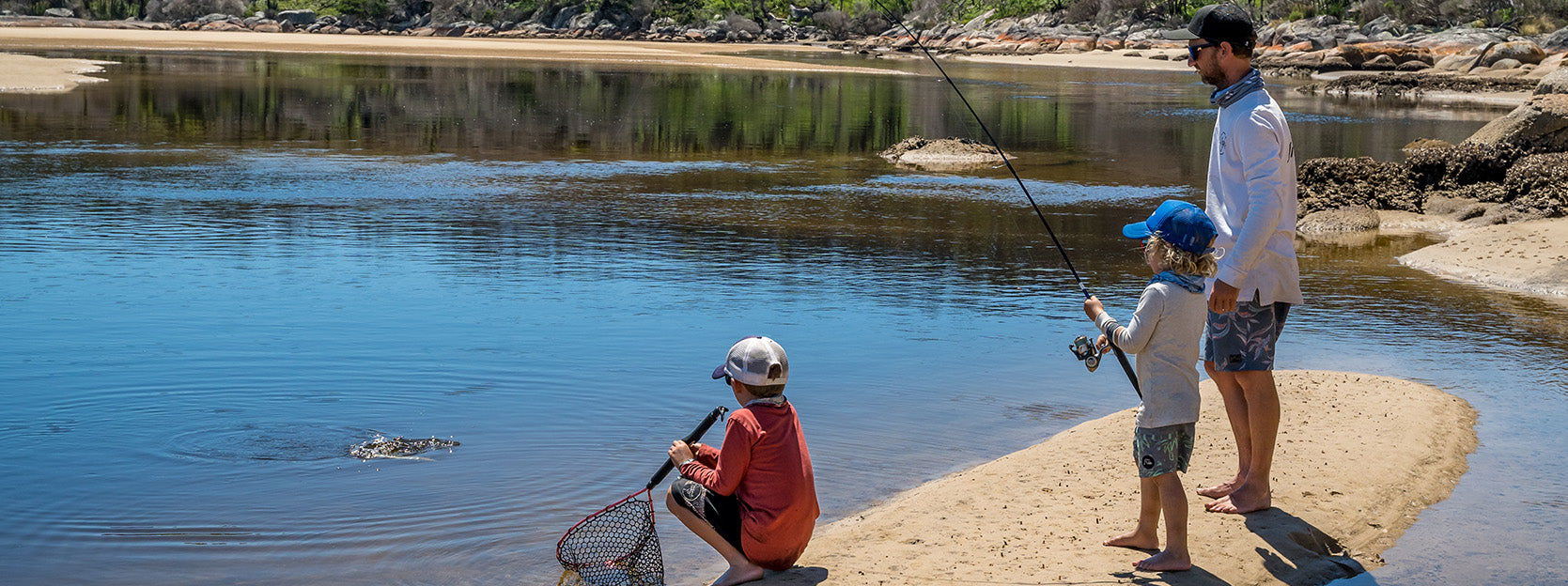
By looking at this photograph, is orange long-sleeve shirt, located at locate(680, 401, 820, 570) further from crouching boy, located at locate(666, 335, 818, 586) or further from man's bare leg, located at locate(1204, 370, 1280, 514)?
man's bare leg, located at locate(1204, 370, 1280, 514)

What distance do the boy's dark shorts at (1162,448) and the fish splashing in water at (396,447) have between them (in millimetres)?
3076

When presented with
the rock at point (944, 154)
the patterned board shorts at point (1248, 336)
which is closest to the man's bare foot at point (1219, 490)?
the patterned board shorts at point (1248, 336)

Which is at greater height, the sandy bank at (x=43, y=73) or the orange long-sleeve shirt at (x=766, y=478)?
the sandy bank at (x=43, y=73)

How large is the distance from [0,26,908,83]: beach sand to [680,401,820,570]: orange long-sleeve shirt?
4788 centimetres

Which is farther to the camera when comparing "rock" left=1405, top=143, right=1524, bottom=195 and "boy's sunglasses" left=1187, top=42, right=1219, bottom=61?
"rock" left=1405, top=143, right=1524, bottom=195

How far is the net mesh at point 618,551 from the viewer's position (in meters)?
4.18

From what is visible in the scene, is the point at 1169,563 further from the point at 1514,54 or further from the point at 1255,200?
the point at 1514,54

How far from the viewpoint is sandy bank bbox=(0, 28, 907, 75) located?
185 feet

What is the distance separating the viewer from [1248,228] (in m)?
4.27

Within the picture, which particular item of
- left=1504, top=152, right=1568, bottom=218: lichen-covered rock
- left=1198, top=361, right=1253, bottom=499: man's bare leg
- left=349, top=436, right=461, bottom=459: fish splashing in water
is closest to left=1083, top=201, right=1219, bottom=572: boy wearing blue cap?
left=1198, top=361, right=1253, bottom=499: man's bare leg

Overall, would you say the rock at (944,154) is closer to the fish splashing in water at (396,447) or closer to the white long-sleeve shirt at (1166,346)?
the fish splashing in water at (396,447)

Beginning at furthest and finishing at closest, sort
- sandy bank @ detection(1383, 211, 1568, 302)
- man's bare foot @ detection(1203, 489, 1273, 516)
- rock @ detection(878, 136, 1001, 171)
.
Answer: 1. rock @ detection(878, 136, 1001, 171)
2. sandy bank @ detection(1383, 211, 1568, 302)
3. man's bare foot @ detection(1203, 489, 1273, 516)

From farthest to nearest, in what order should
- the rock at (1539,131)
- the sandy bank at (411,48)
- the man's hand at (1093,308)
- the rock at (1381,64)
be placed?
the sandy bank at (411,48)
the rock at (1381,64)
the rock at (1539,131)
the man's hand at (1093,308)

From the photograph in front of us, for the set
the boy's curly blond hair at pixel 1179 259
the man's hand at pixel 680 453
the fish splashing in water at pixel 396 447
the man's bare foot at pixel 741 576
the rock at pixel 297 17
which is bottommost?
the fish splashing in water at pixel 396 447
